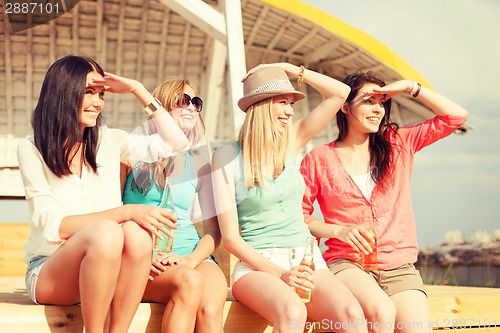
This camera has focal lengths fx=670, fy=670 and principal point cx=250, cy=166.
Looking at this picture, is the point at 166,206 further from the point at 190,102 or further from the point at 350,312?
the point at 350,312

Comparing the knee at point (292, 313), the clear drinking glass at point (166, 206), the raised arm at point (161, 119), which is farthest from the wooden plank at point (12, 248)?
the knee at point (292, 313)

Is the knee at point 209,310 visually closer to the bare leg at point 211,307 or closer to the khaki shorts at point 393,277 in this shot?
the bare leg at point 211,307

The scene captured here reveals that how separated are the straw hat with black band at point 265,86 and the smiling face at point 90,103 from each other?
27.1 inches

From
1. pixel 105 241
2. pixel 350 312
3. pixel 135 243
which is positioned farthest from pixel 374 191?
pixel 105 241

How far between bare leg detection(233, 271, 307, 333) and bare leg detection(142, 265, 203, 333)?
275 mm

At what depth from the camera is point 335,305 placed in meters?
2.79

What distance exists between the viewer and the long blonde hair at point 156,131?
316cm

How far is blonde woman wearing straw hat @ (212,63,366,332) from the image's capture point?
9.36 feet

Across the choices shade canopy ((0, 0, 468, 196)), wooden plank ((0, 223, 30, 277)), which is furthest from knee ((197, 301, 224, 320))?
shade canopy ((0, 0, 468, 196))

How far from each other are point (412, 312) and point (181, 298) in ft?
3.52

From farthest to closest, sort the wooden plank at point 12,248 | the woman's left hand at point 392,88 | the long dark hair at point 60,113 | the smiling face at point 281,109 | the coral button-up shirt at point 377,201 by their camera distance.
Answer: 1. the wooden plank at point 12,248
2. the woman's left hand at point 392,88
3. the coral button-up shirt at point 377,201
4. the smiling face at point 281,109
5. the long dark hair at point 60,113

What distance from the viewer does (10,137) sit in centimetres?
845

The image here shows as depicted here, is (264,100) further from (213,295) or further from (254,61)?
(254,61)

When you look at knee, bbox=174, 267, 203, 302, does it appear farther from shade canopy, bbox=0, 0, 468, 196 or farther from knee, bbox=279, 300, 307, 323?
shade canopy, bbox=0, 0, 468, 196
